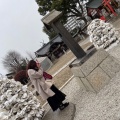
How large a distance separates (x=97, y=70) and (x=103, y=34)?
14.6 ft

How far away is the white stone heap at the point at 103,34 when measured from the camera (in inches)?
436

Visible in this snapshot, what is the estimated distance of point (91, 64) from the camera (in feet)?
23.2

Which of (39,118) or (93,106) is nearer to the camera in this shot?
(93,106)

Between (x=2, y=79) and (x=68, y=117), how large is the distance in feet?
7.91

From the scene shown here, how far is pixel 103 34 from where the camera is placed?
11.3m

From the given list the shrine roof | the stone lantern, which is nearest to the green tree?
the shrine roof

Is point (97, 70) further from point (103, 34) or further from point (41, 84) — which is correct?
point (103, 34)

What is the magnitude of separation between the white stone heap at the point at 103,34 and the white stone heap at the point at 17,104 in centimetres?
467

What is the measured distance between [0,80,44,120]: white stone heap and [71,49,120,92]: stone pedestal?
61.2 inches

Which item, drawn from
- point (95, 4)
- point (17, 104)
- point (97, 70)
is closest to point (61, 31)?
point (97, 70)

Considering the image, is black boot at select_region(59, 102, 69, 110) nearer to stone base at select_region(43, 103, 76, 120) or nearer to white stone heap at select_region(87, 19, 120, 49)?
stone base at select_region(43, 103, 76, 120)

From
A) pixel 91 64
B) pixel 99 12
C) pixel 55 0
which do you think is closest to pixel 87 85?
pixel 91 64

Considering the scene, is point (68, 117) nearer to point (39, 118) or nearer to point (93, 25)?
point (39, 118)

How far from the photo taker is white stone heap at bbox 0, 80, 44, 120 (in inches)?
290
